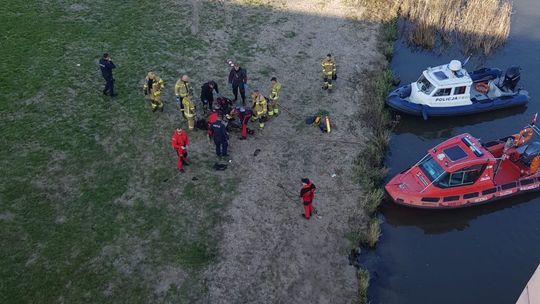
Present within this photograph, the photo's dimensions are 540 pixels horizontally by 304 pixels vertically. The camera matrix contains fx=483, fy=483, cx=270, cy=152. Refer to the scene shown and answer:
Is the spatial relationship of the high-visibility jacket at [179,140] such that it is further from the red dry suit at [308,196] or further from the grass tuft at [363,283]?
the grass tuft at [363,283]

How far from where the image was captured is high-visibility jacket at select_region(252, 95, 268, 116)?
14.9 m

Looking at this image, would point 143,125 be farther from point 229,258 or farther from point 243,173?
point 229,258

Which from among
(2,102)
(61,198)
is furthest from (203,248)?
(2,102)

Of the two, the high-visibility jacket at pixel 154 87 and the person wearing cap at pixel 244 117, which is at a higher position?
the high-visibility jacket at pixel 154 87

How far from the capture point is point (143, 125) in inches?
606

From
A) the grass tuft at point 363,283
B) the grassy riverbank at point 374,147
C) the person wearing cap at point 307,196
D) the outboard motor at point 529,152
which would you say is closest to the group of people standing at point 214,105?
the person wearing cap at point 307,196

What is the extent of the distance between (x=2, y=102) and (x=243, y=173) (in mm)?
8207

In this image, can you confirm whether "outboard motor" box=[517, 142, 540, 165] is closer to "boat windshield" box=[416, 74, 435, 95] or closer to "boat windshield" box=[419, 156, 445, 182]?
A: "boat windshield" box=[419, 156, 445, 182]

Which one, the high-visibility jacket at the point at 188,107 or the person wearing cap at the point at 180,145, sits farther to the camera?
the high-visibility jacket at the point at 188,107

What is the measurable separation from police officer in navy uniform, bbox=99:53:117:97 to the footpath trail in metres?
4.63

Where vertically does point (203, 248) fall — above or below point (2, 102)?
below

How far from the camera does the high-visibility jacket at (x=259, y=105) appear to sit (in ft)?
48.8

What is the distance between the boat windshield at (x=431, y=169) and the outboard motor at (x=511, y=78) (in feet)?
21.5

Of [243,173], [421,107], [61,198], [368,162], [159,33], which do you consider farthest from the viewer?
[159,33]
